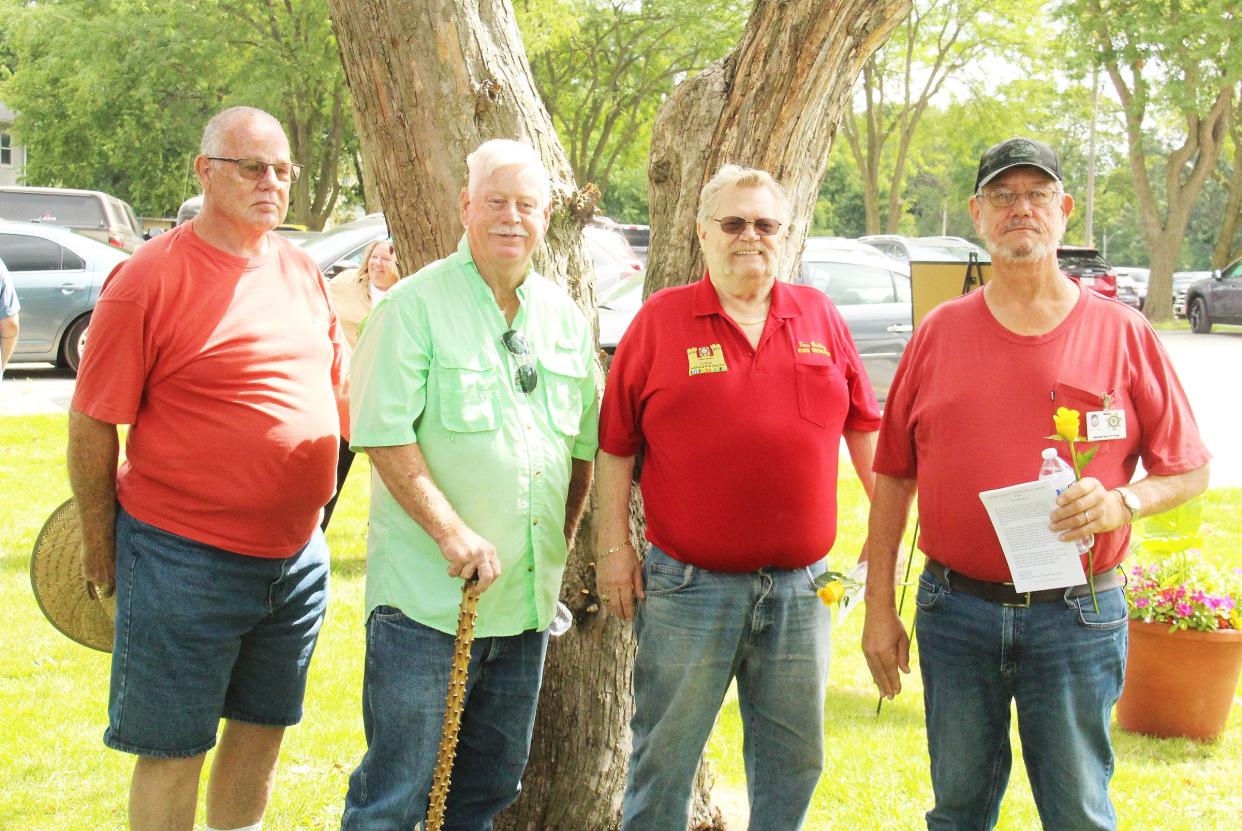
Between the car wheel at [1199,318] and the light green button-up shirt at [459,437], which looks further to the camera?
the car wheel at [1199,318]

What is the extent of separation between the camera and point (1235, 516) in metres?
8.01

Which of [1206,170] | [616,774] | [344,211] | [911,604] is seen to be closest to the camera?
[616,774]

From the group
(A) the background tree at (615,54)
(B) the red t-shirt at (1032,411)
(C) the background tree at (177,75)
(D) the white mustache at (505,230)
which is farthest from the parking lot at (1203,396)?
(A) the background tree at (615,54)

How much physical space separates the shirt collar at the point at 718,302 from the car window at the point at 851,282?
8601 mm

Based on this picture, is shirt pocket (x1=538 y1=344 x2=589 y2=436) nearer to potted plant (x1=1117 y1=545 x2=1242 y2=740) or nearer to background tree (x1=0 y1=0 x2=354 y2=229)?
potted plant (x1=1117 y1=545 x2=1242 y2=740)

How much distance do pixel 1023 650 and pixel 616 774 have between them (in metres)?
1.44

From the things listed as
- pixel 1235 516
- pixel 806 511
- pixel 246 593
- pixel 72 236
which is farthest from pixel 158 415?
pixel 72 236

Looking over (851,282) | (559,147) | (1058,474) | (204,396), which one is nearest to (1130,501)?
(1058,474)

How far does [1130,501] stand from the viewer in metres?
2.68

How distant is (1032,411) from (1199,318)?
2421cm

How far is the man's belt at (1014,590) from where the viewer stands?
2.75m

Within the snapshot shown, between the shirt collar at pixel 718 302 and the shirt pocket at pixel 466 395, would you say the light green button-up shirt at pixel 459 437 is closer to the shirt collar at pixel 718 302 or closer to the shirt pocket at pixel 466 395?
the shirt pocket at pixel 466 395

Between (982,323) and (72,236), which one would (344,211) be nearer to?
(72,236)

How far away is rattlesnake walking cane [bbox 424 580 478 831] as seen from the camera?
2.69 m
